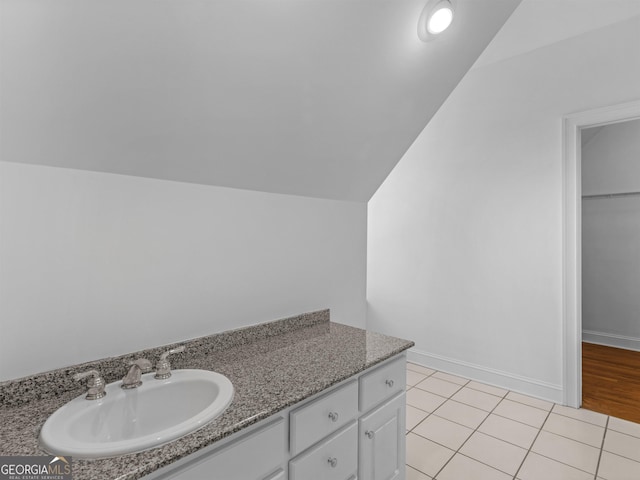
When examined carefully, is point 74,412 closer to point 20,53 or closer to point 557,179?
point 20,53

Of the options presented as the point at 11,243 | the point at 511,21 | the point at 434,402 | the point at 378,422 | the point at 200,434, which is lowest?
the point at 434,402

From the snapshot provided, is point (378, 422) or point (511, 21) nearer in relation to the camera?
point (378, 422)

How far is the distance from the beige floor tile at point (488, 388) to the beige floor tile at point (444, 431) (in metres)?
0.65

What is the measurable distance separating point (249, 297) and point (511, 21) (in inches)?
98.2

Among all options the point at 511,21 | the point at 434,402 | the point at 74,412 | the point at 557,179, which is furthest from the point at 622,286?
the point at 74,412

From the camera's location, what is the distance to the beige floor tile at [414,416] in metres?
2.35

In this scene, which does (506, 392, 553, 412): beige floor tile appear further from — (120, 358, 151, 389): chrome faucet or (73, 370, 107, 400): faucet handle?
(73, 370, 107, 400): faucet handle

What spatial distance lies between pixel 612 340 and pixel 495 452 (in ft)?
9.68

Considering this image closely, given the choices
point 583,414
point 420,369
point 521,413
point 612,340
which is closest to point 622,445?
point 583,414

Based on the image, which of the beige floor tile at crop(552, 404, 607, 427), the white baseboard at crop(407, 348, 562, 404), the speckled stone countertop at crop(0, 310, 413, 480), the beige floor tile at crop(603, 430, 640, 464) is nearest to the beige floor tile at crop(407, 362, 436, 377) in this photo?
the white baseboard at crop(407, 348, 562, 404)

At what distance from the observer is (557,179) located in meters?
A: 2.54

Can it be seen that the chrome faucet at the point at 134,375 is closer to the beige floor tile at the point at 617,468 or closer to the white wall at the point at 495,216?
the beige floor tile at the point at 617,468

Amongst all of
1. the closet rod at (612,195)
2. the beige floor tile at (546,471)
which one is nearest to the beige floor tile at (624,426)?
the beige floor tile at (546,471)

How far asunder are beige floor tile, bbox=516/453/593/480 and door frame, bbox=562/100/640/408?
79cm
